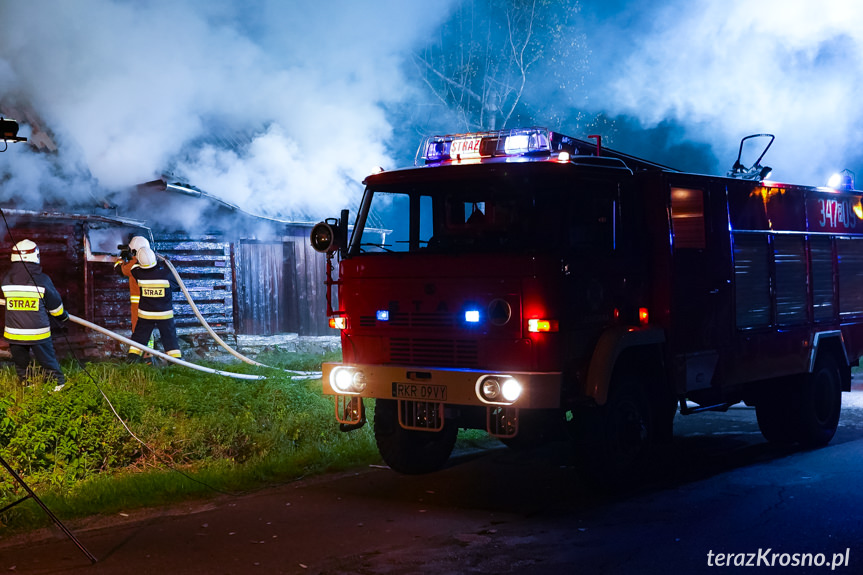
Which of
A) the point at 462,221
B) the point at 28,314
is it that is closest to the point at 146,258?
the point at 28,314

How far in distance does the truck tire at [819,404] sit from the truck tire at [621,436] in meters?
2.25

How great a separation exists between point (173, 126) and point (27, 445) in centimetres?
920

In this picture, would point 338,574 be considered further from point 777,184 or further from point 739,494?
point 777,184

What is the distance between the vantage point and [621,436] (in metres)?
7.23

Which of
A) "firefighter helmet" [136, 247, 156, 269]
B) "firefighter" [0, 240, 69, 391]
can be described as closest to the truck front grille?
"firefighter" [0, 240, 69, 391]

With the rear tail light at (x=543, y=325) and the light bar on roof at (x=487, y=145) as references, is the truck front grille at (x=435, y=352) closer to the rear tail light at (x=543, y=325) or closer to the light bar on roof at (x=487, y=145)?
the rear tail light at (x=543, y=325)

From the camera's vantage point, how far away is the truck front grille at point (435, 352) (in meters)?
6.84

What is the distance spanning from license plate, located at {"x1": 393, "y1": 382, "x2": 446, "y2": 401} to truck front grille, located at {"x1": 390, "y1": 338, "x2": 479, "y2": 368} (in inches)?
7.2

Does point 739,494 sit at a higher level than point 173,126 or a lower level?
lower

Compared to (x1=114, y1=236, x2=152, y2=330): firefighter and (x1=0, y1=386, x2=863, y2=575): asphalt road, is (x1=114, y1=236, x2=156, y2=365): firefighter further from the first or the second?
(x1=0, y1=386, x2=863, y2=575): asphalt road

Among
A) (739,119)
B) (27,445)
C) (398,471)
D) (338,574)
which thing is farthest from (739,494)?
(739,119)

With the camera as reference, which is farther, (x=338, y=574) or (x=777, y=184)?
(x=777, y=184)

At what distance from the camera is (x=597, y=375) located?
264 inches

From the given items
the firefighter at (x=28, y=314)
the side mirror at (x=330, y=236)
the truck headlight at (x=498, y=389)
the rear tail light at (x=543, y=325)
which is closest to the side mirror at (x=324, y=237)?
the side mirror at (x=330, y=236)
